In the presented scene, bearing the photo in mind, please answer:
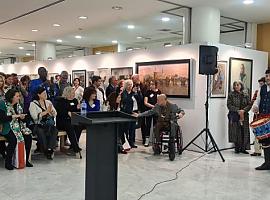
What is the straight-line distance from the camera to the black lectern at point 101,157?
2693 mm

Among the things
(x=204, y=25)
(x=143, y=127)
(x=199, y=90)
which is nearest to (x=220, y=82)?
(x=199, y=90)

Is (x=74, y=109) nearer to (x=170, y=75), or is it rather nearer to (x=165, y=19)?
(x=170, y=75)

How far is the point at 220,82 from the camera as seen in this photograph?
7113 mm

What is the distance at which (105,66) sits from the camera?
9.46 metres

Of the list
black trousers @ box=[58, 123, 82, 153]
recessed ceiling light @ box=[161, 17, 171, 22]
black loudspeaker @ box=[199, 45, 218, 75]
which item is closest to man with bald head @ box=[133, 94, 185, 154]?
black loudspeaker @ box=[199, 45, 218, 75]

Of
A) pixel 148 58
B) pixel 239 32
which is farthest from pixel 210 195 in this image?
pixel 239 32

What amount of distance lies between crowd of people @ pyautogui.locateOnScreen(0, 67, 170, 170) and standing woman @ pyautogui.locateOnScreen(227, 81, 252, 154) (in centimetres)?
163

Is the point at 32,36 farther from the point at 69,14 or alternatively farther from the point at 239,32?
the point at 239,32

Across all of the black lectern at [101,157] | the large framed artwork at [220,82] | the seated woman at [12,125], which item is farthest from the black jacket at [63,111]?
the black lectern at [101,157]

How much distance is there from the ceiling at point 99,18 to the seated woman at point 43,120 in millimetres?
2287

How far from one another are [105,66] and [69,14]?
195 cm

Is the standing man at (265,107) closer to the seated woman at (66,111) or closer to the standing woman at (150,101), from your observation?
the standing woman at (150,101)

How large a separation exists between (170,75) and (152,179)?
322 cm

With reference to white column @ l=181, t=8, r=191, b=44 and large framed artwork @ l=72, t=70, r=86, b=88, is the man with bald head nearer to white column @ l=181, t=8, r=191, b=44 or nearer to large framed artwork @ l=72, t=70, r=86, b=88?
white column @ l=181, t=8, r=191, b=44
